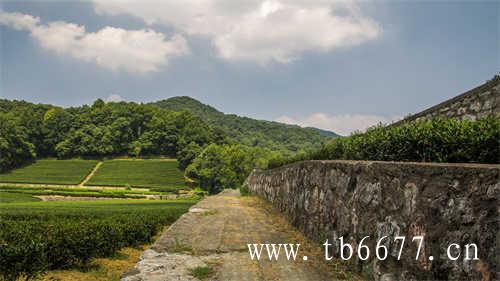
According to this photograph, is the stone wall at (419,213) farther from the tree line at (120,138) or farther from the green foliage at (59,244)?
the tree line at (120,138)

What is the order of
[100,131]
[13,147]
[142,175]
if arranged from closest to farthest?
[142,175] → [13,147] → [100,131]

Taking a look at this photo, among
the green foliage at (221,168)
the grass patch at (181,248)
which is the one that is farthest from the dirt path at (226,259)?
the green foliage at (221,168)

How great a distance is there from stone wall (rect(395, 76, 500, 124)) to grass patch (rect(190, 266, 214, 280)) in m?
5.23

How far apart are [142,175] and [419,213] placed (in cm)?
7926

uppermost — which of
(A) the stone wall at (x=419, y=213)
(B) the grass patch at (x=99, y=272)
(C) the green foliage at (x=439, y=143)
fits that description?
(C) the green foliage at (x=439, y=143)

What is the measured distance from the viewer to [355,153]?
595cm

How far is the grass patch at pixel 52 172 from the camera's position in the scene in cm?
6975

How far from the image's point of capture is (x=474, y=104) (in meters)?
6.59

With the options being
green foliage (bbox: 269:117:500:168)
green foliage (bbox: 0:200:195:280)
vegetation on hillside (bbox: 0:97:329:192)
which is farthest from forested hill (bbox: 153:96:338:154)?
green foliage (bbox: 269:117:500:168)

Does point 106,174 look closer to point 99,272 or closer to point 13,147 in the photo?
point 13,147

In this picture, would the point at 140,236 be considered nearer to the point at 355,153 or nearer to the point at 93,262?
the point at 93,262

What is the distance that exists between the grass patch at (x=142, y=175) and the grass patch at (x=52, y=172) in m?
3.46

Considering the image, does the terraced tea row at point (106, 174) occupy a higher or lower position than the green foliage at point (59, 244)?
lower

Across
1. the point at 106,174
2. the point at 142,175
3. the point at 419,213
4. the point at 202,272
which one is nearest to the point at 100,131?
the point at 106,174
